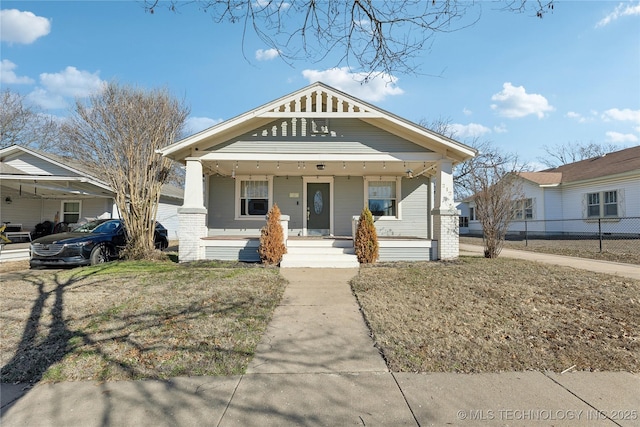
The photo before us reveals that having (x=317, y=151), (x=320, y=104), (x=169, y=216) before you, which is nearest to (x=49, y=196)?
(x=169, y=216)

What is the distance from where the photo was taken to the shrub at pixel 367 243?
9117 mm

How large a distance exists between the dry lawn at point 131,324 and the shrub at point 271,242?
60.7 inches

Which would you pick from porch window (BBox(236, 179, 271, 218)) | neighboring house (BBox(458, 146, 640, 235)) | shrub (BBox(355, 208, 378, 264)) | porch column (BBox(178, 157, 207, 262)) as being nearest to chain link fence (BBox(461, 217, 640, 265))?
neighboring house (BBox(458, 146, 640, 235))

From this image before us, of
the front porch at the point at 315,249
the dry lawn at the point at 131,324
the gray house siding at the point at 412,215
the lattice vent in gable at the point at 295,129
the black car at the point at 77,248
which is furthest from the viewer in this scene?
the gray house siding at the point at 412,215

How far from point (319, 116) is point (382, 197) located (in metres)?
4.55

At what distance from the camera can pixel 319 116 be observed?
9.20 metres

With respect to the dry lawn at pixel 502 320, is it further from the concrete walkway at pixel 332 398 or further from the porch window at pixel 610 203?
the porch window at pixel 610 203

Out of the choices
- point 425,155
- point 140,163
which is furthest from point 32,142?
point 425,155

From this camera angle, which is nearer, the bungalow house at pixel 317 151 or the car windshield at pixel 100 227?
the bungalow house at pixel 317 151

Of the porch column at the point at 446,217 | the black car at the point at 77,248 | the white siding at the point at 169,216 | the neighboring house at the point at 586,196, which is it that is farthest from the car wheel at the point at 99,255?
the neighboring house at the point at 586,196

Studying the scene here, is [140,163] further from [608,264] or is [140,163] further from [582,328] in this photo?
[608,264]

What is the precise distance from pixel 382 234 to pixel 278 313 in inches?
309

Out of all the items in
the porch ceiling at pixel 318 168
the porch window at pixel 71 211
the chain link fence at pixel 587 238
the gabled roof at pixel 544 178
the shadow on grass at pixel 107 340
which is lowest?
the shadow on grass at pixel 107 340

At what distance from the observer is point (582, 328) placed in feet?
14.2
